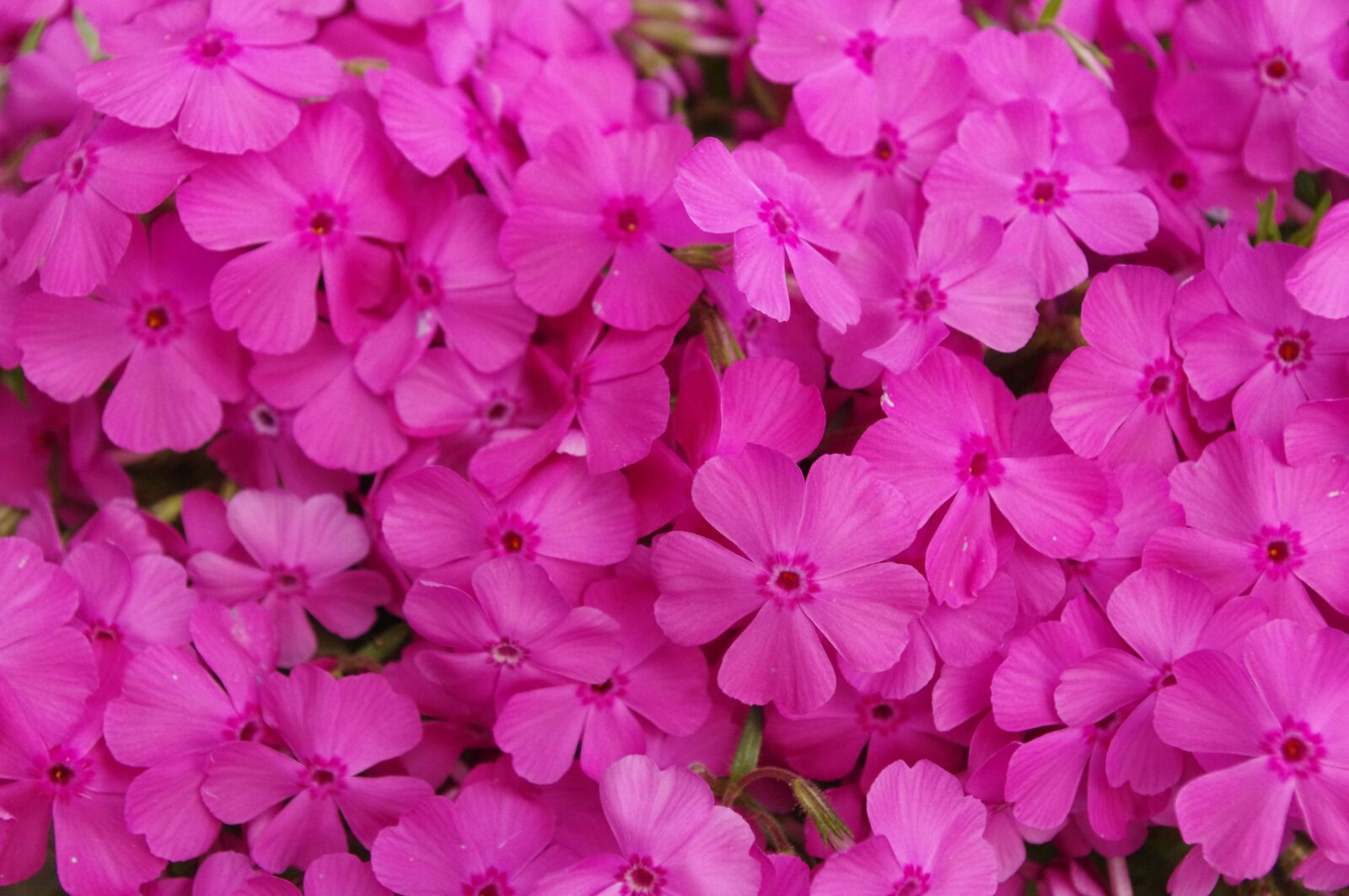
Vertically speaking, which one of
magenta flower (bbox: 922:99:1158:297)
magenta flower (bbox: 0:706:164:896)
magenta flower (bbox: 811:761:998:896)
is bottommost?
magenta flower (bbox: 0:706:164:896)

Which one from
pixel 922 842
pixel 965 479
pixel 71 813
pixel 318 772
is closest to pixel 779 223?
pixel 965 479

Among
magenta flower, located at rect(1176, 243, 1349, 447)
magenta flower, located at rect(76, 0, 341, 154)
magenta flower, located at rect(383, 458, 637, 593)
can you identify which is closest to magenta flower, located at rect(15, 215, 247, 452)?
magenta flower, located at rect(76, 0, 341, 154)

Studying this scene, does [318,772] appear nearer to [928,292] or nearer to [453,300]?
[453,300]

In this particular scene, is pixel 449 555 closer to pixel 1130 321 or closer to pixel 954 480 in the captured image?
pixel 954 480

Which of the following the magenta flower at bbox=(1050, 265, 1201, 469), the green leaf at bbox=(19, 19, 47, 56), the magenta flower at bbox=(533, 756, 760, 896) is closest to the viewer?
the magenta flower at bbox=(533, 756, 760, 896)

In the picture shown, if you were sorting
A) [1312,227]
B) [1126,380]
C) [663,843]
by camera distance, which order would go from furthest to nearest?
1. [1312,227]
2. [1126,380]
3. [663,843]

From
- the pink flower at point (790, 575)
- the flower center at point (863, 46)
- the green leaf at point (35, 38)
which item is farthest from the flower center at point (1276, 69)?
the green leaf at point (35, 38)

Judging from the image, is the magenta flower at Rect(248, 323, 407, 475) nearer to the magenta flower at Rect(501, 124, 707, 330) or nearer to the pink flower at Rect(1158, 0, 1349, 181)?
the magenta flower at Rect(501, 124, 707, 330)

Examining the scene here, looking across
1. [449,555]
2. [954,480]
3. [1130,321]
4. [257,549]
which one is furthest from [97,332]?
[1130,321]

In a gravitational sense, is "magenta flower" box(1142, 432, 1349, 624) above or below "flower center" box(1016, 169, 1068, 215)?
below
